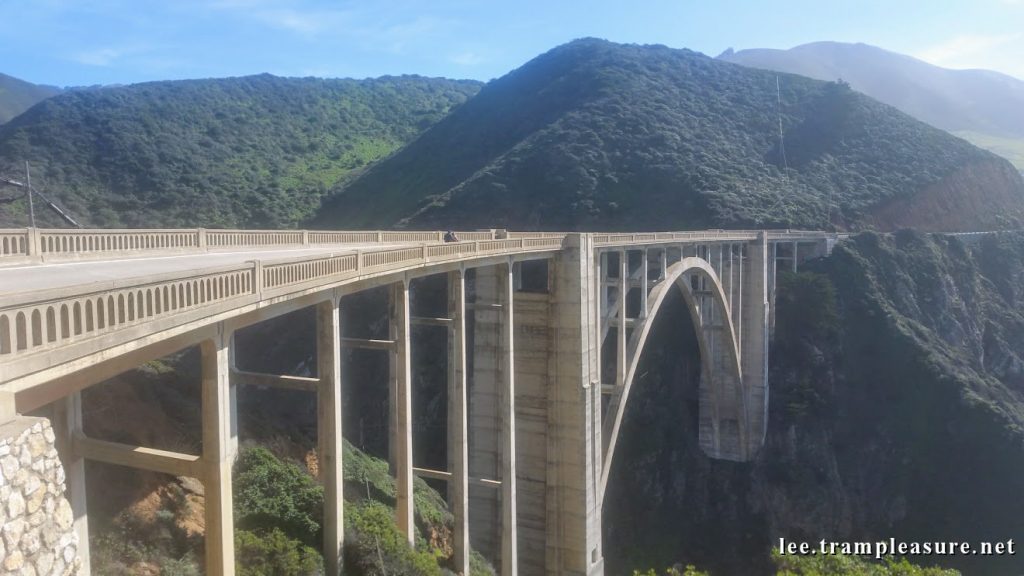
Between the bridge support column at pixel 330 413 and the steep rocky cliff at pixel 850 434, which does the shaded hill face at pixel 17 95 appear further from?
the bridge support column at pixel 330 413

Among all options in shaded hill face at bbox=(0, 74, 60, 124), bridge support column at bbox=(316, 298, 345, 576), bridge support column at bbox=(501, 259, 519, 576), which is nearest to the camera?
bridge support column at bbox=(316, 298, 345, 576)

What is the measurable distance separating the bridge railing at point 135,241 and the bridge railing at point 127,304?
3.61 m

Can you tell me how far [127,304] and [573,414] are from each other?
14.7 meters

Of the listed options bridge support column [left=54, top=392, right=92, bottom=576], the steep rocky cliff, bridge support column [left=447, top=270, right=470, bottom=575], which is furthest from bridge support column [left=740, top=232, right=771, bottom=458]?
bridge support column [left=54, top=392, right=92, bottom=576]

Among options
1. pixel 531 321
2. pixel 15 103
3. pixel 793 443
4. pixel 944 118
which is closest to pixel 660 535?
pixel 793 443

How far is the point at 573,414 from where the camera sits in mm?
18547

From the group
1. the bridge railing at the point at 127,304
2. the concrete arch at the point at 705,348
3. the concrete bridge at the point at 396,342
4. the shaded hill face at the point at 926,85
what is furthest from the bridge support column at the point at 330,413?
the shaded hill face at the point at 926,85

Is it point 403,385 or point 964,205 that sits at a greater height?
point 964,205

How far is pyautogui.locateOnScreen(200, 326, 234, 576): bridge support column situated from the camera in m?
6.36

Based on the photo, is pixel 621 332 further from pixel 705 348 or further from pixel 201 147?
pixel 201 147

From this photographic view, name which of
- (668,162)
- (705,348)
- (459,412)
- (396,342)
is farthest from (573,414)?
(668,162)

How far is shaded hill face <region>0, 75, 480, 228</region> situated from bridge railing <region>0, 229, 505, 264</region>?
119 feet

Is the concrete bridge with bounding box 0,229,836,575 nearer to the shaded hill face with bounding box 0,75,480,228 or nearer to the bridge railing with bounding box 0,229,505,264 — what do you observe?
the bridge railing with bounding box 0,229,505,264

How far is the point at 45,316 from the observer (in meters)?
4.10
